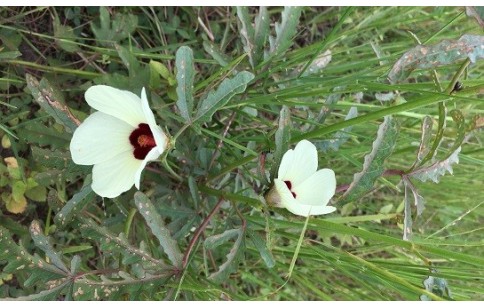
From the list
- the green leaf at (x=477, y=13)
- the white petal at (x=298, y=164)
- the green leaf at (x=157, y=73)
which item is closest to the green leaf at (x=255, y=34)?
the green leaf at (x=157, y=73)

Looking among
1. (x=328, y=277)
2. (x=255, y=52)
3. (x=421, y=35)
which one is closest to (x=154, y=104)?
(x=255, y=52)

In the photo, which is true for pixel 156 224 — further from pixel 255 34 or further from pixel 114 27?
pixel 114 27

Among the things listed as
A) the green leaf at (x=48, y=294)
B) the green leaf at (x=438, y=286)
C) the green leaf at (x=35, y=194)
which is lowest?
the green leaf at (x=438, y=286)

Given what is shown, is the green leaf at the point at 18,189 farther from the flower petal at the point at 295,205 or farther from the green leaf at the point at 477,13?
the green leaf at the point at 477,13

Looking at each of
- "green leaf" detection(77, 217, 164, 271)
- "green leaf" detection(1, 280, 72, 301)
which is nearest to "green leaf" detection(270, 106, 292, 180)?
"green leaf" detection(77, 217, 164, 271)

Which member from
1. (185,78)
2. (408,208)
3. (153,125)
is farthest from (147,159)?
(408,208)

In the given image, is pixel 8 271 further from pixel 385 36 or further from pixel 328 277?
pixel 385 36

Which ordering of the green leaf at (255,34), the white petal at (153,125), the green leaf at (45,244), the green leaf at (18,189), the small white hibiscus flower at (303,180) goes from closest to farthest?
the white petal at (153,125), the small white hibiscus flower at (303,180), the green leaf at (45,244), the green leaf at (255,34), the green leaf at (18,189)
